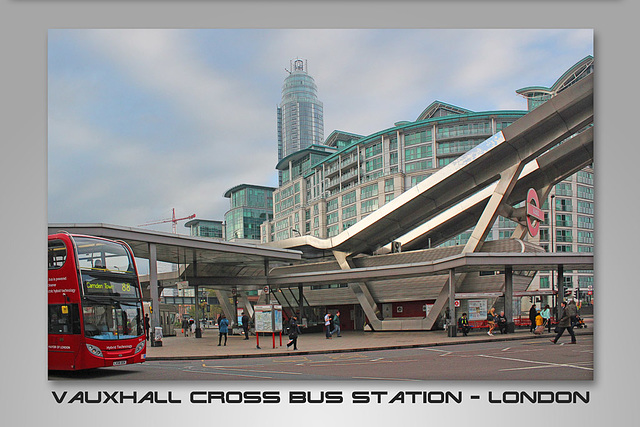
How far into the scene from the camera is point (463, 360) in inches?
675

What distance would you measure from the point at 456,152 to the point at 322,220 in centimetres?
2884

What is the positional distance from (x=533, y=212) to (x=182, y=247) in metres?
19.6

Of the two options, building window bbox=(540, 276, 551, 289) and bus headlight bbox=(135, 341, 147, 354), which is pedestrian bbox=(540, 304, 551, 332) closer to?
bus headlight bbox=(135, 341, 147, 354)

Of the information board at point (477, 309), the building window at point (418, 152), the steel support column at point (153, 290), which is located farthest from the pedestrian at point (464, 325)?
the building window at point (418, 152)

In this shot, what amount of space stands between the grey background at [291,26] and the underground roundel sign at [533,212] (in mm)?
19490

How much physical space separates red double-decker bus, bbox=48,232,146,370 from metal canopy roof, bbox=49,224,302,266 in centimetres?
654

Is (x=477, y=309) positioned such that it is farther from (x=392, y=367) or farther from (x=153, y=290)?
(x=153, y=290)

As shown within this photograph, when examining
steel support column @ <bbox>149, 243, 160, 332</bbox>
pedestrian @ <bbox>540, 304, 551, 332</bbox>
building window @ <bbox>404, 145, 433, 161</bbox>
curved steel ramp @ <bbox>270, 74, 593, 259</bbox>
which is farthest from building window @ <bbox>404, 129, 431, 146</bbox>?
steel support column @ <bbox>149, 243, 160, 332</bbox>

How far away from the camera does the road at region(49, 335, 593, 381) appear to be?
46.5ft

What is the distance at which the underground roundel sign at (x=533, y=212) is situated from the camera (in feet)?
109

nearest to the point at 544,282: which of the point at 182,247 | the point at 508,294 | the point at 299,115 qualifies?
the point at 299,115

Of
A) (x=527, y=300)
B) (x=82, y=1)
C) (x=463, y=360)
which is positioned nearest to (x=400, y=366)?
(x=463, y=360)

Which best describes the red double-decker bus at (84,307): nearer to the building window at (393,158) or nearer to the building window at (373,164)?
the building window at (393,158)
